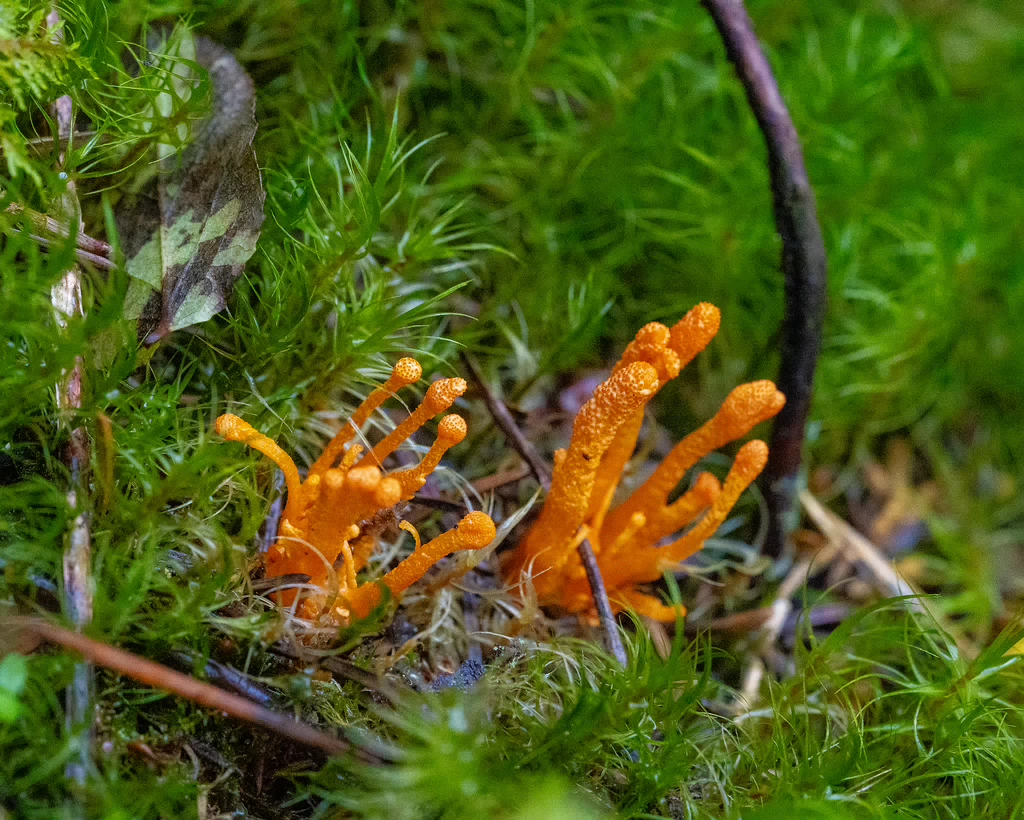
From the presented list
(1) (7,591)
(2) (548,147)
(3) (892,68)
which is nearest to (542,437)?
(2) (548,147)

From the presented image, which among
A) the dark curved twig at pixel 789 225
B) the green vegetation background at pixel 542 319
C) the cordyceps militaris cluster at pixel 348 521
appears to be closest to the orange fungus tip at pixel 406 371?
the cordyceps militaris cluster at pixel 348 521

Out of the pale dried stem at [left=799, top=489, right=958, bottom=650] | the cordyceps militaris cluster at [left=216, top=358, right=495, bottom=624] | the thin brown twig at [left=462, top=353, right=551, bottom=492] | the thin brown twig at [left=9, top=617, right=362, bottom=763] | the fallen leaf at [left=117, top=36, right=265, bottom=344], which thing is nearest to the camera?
the thin brown twig at [left=9, top=617, right=362, bottom=763]

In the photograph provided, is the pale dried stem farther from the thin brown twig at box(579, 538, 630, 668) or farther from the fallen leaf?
the fallen leaf

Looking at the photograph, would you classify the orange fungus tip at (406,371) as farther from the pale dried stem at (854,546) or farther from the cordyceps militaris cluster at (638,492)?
the pale dried stem at (854,546)

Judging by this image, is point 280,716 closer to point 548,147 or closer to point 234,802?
point 234,802

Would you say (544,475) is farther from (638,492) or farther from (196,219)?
(196,219)

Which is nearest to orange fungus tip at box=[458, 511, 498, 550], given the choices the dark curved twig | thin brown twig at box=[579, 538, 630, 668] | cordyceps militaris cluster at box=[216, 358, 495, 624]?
cordyceps militaris cluster at box=[216, 358, 495, 624]
